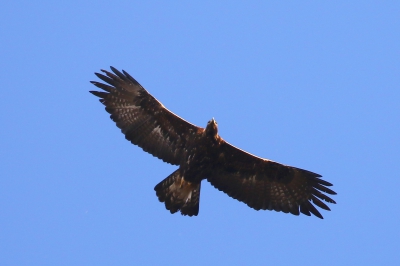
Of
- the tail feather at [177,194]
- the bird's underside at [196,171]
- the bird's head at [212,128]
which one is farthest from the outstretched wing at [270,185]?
the bird's head at [212,128]

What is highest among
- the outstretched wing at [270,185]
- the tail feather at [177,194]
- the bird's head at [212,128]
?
the bird's head at [212,128]

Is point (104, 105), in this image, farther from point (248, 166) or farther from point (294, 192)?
point (294, 192)

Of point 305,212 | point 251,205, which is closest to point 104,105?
point 251,205

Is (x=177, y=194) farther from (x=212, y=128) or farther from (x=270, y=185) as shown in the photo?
(x=270, y=185)

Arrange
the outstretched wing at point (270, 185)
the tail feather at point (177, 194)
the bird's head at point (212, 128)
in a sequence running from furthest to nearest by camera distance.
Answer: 1. the outstretched wing at point (270, 185)
2. the tail feather at point (177, 194)
3. the bird's head at point (212, 128)

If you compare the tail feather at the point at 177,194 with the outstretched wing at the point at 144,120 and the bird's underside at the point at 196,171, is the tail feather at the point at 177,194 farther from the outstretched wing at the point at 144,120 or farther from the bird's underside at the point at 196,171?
the outstretched wing at the point at 144,120

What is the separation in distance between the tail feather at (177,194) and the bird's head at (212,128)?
1.09 m

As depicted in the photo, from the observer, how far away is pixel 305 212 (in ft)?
36.9

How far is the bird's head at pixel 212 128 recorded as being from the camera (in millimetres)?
10430

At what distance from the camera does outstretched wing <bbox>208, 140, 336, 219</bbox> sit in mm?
11211

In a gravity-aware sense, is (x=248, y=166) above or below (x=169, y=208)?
above

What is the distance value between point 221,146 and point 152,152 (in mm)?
1441

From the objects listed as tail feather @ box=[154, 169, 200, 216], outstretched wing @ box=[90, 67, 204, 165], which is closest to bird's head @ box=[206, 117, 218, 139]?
outstretched wing @ box=[90, 67, 204, 165]

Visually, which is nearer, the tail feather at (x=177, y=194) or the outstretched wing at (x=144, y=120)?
the tail feather at (x=177, y=194)
